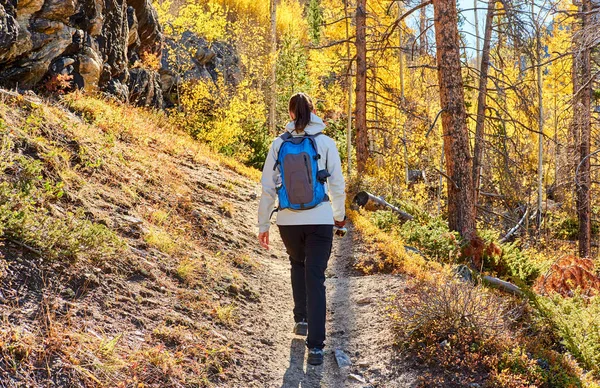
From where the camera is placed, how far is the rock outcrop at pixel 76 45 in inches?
303

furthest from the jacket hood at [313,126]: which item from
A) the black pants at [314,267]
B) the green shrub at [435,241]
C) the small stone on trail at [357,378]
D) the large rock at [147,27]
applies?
the large rock at [147,27]

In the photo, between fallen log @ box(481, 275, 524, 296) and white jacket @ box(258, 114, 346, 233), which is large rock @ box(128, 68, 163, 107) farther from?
fallen log @ box(481, 275, 524, 296)

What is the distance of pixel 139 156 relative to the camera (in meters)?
8.15

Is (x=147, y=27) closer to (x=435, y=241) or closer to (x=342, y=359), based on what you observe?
(x=435, y=241)

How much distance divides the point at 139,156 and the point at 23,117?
2.28 meters

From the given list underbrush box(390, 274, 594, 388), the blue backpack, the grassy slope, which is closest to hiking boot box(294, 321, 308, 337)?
the grassy slope

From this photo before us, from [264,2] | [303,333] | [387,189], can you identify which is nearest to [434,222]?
[387,189]

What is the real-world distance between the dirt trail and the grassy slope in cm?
30

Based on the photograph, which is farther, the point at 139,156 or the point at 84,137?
the point at 139,156

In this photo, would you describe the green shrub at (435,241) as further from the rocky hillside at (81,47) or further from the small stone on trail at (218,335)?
the rocky hillside at (81,47)

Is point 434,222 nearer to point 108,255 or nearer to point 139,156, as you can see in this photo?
point 139,156

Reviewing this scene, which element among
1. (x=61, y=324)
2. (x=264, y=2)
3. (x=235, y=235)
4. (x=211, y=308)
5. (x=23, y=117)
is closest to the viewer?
Result: (x=61, y=324)

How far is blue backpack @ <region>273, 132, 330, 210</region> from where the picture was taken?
4.22 m

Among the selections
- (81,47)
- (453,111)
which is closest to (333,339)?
(453,111)
